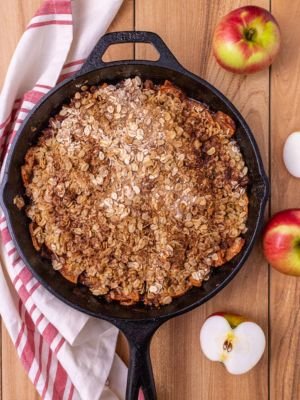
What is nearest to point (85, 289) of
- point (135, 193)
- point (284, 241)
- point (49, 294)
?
point (49, 294)

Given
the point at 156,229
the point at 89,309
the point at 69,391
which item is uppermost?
the point at 156,229

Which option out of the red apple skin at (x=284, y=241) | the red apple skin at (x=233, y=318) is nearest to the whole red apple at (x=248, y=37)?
the red apple skin at (x=284, y=241)

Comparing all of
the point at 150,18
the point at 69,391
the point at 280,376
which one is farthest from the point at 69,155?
the point at 280,376

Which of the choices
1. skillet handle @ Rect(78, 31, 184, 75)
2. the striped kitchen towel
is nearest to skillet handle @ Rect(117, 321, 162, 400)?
the striped kitchen towel

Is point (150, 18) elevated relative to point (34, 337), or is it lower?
elevated

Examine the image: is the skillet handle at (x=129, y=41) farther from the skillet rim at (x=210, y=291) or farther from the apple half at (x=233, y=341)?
the apple half at (x=233, y=341)

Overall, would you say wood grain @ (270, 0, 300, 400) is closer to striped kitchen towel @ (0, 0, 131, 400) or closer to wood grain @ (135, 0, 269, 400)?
wood grain @ (135, 0, 269, 400)

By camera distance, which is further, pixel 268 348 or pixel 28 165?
pixel 268 348

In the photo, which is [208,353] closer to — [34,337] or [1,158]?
[34,337]
